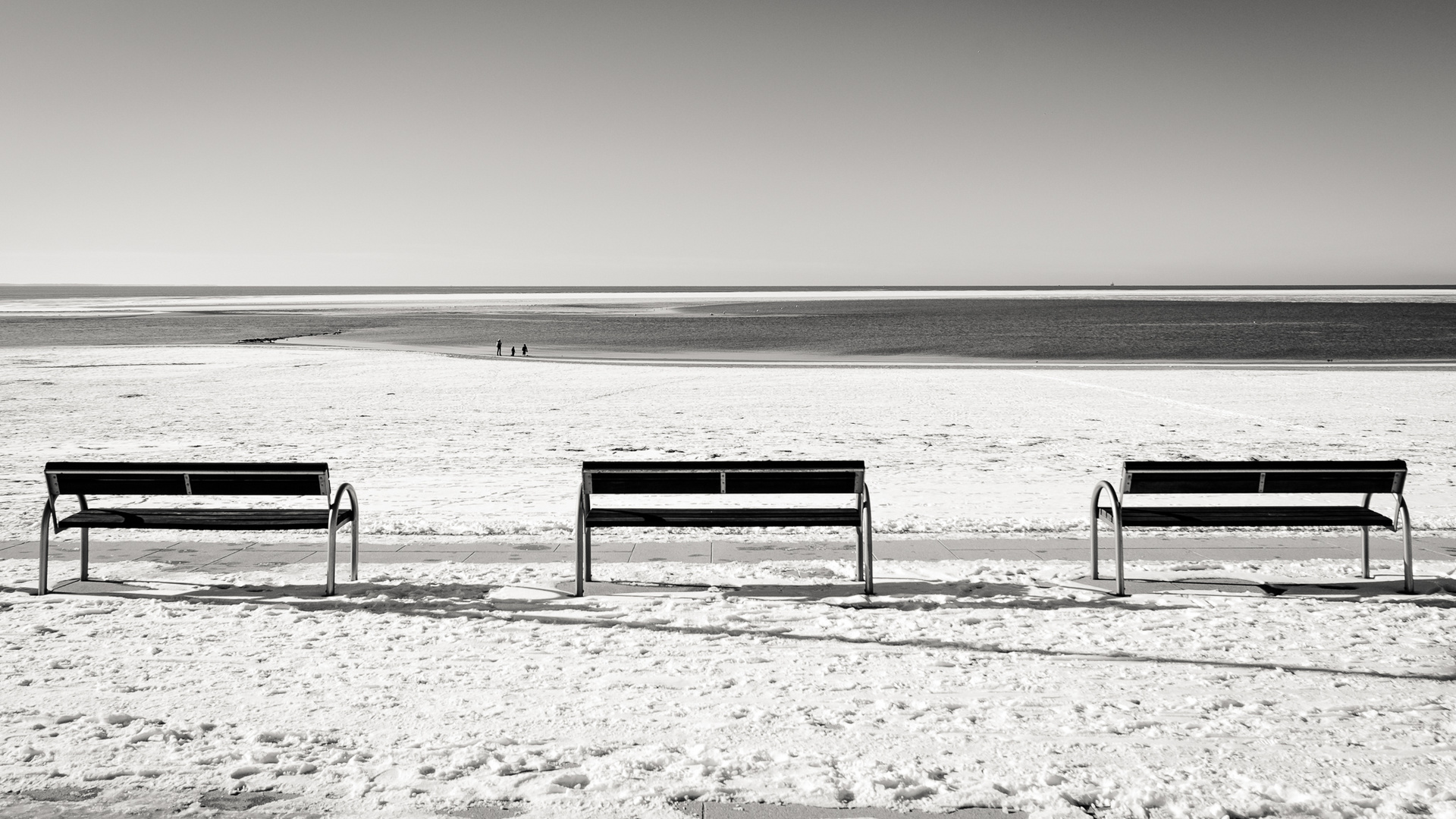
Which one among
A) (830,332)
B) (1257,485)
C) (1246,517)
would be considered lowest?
(1246,517)

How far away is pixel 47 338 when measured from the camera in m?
44.9

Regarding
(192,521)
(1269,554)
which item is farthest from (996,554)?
(192,521)

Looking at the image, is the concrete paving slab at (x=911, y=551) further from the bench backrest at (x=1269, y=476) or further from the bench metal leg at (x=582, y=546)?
the bench metal leg at (x=582, y=546)

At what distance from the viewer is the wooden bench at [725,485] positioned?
18.2 feet

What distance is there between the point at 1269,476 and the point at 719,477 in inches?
122

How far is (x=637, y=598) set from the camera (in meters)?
5.30

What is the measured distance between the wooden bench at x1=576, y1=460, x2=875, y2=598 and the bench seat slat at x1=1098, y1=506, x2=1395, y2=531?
1552 mm

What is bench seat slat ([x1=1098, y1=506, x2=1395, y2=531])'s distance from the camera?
5.46 metres

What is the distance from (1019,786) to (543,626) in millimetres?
2488

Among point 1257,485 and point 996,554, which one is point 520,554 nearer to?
point 996,554

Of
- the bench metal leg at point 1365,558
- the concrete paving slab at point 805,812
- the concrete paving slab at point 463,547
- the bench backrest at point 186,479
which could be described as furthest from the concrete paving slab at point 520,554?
the bench metal leg at point 1365,558

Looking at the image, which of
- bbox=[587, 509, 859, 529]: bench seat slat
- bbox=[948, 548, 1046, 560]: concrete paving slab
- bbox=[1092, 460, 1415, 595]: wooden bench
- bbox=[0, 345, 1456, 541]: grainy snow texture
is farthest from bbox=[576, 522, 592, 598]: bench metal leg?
bbox=[1092, 460, 1415, 595]: wooden bench

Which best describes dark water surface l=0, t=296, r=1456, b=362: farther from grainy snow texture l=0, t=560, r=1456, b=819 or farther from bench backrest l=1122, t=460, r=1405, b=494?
grainy snow texture l=0, t=560, r=1456, b=819

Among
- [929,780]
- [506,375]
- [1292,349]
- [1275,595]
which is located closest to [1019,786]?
[929,780]
